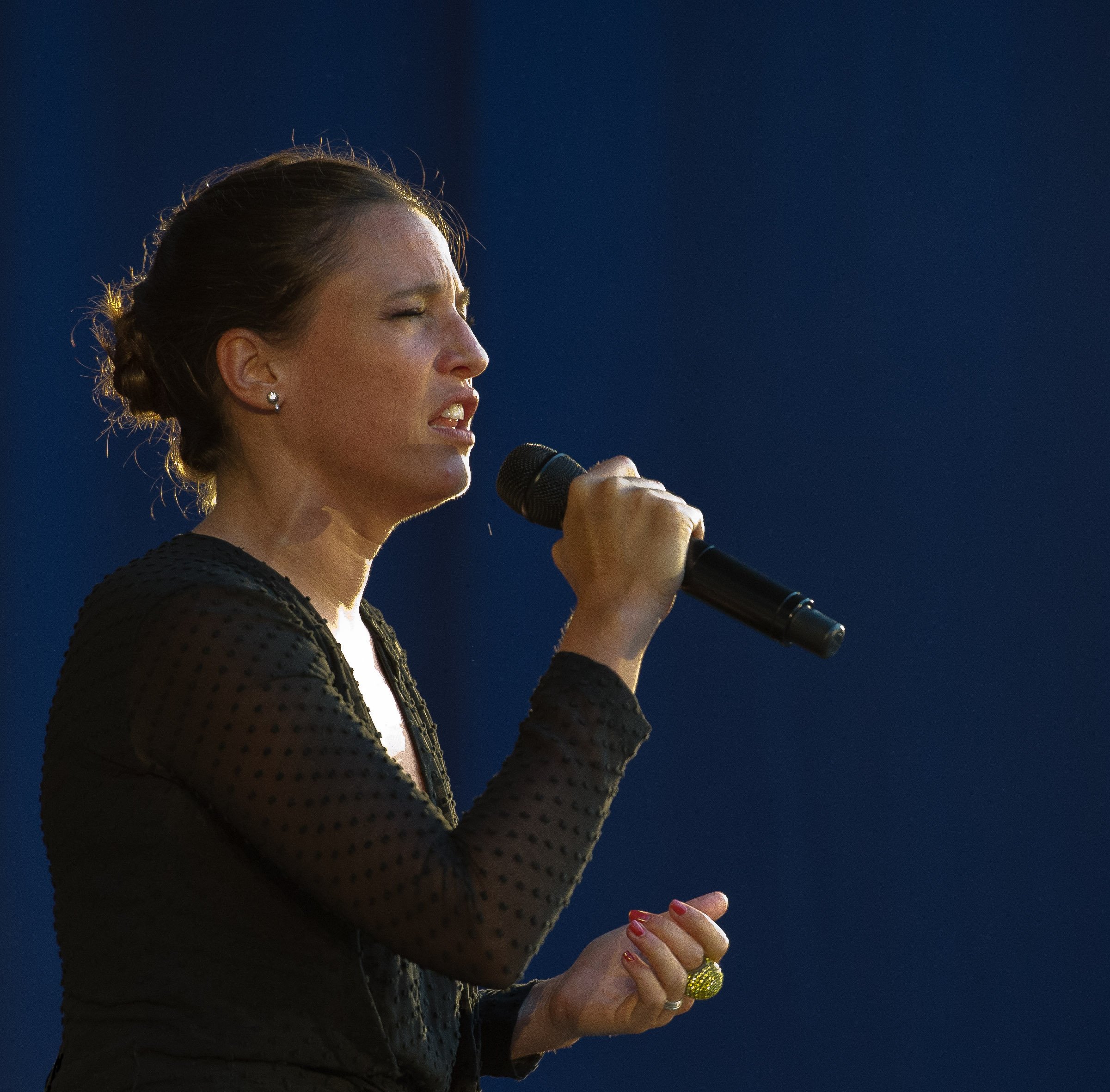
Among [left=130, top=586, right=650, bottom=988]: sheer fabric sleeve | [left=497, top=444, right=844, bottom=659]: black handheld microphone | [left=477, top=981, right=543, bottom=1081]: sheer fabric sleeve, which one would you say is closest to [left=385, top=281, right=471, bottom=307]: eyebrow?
[left=497, top=444, right=844, bottom=659]: black handheld microphone

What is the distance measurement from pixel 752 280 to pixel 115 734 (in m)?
1.66

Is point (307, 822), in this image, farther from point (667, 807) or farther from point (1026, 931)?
point (1026, 931)

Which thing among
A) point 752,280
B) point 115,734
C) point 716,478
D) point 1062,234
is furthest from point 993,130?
point 115,734

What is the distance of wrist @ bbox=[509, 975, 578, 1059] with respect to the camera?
1.22 meters

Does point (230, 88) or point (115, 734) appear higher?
point (230, 88)

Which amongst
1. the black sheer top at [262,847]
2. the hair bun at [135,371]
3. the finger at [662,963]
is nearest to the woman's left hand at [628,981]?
the finger at [662,963]

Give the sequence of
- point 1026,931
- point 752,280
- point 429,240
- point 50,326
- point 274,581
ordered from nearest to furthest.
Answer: point 274,581, point 429,240, point 50,326, point 1026,931, point 752,280

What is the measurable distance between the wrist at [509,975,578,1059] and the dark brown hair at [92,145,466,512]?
60cm

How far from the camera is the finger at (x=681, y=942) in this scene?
40.0 inches

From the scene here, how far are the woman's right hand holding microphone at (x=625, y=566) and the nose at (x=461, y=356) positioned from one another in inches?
8.8

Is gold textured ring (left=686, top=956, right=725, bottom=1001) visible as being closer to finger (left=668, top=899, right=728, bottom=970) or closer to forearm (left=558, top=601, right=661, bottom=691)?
finger (left=668, top=899, right=728, bottom=970)

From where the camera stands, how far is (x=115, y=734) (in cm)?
89

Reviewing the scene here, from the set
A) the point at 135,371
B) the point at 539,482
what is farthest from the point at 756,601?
the point at 135,371

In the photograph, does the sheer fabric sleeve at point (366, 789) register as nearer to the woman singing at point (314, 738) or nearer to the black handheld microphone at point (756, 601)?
the woman singing at point (314, 738)
